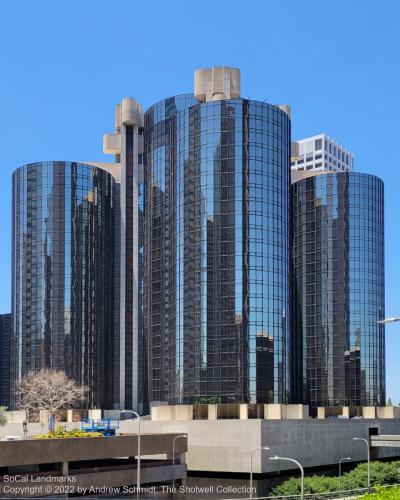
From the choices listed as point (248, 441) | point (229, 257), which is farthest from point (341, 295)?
point (248, 441)

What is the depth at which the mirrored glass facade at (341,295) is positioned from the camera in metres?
172

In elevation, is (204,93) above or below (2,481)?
above

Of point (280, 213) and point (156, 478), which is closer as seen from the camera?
point (156, 478)

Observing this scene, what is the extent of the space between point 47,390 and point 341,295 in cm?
6224

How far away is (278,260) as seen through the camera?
149125 millimetres

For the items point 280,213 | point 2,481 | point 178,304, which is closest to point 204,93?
point 280,213

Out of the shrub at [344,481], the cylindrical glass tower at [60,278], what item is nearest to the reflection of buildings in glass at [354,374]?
the shrub at [344,481]

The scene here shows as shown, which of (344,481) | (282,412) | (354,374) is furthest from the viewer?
(354,374)

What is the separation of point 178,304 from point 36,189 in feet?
165

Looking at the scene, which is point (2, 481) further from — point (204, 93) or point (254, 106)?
point (204, 93)

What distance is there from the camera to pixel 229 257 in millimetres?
144750

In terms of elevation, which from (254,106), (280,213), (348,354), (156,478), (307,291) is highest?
(254,106)

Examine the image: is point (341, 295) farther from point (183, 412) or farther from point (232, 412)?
point (183, 412)

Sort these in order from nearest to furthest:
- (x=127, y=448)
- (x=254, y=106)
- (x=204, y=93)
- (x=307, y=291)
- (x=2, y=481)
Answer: (x=2, y=481), (x=127, y=448), (x=254, y=106), (x=204, y=93), (x=307, y=291)
